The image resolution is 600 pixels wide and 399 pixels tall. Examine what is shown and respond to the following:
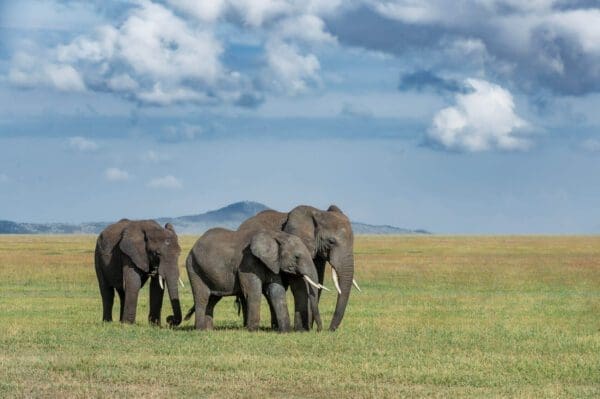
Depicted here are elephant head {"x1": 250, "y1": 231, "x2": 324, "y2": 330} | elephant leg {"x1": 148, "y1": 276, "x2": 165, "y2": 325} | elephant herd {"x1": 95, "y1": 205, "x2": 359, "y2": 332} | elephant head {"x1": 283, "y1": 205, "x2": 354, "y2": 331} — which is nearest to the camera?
elephant head {"x1": 250, "y1": 231, "x2": 324, "y2": 330}

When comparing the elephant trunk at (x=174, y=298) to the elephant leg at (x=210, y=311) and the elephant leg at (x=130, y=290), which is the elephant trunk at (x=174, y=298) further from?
the elephant leg at (x=130, y=290)

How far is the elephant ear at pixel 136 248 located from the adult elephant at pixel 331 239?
8.77 ft

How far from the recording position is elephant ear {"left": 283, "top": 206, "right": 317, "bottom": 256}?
2355cm

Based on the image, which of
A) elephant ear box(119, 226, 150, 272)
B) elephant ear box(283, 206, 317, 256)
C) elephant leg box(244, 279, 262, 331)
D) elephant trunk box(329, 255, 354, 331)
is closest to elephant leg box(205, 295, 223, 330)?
elephant leg box(244, 279, 262, 331)

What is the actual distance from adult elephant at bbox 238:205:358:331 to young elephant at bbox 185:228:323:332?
64 cm

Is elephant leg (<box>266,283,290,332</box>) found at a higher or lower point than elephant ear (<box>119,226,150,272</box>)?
lower

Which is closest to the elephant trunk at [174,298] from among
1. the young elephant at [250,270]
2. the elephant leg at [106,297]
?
the young elephant at [250,270]

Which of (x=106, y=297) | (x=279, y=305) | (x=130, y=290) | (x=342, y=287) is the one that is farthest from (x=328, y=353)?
(x=106, y=297)

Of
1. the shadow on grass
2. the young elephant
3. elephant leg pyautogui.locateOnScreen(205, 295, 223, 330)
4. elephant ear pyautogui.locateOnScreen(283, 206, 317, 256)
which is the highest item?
elephant ear pyautogui.locateOnScreen(283, 206, 317, 256)

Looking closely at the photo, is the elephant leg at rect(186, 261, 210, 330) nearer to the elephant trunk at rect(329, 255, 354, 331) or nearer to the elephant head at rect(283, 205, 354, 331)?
the elephant head at rect(283, 205, 354, 331)

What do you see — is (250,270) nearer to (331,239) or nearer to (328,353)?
(331,239)

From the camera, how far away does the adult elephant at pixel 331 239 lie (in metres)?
23.3

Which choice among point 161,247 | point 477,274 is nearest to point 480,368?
point 161,247

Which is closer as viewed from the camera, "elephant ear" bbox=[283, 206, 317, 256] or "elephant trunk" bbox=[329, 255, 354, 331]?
"elephant trunk" bbox=[329, 255, 354, 331]
